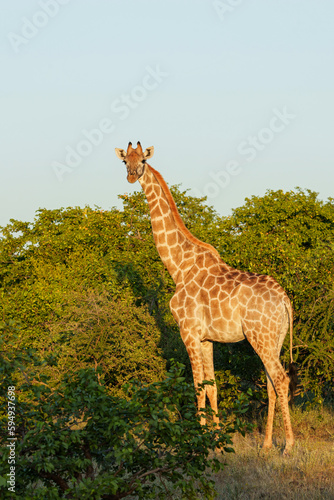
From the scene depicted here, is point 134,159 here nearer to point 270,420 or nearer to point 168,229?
point 168,229

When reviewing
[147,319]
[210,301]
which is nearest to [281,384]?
[210,301]

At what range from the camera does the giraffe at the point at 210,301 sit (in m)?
9.81

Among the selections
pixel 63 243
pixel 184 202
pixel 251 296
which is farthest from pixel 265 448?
pixel 184 202

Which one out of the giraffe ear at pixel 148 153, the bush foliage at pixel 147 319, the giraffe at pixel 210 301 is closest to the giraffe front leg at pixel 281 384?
the giraffe at pixel 210 301

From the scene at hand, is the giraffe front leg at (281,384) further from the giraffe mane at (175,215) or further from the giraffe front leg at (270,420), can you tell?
the giraffe mane at (175,215)

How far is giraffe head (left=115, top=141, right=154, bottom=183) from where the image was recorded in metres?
10.7

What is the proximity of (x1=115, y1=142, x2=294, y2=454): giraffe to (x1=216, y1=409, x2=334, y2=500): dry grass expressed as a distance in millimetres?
443

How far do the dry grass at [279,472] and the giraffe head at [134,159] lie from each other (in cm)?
510

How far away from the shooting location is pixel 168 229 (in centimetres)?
1109

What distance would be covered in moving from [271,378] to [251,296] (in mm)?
1405

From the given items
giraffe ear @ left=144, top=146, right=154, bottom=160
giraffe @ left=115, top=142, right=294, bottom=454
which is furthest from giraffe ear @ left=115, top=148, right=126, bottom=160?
giraffe ear @ left=144, top=146, right=154, bottom=160

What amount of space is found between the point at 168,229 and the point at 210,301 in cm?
170

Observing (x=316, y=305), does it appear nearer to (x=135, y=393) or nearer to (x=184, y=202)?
(x=135, y=393)

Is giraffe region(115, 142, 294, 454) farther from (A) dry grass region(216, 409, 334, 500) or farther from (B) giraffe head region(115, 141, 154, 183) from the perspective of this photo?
(A) dry grass region(216, 409, 334, 500)
